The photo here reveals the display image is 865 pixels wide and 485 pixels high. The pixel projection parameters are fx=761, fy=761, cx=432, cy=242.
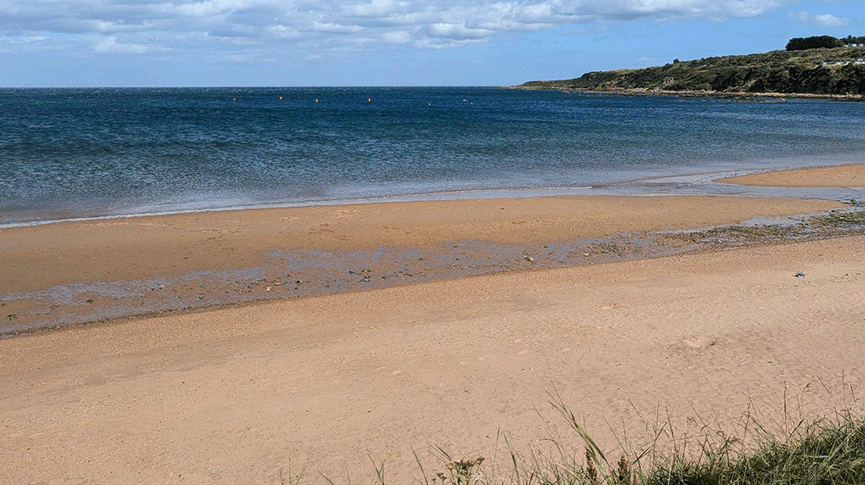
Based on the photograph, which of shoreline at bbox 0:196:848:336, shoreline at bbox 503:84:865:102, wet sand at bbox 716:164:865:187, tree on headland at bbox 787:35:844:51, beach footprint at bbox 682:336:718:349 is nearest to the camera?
beach footprint at bbox 682:336:718:349

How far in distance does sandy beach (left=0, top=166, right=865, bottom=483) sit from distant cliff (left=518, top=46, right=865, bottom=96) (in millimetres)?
82513

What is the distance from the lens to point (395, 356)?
739cm

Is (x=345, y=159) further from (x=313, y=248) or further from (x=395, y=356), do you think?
(x=395, y=356)

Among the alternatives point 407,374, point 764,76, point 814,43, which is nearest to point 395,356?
point 407,374

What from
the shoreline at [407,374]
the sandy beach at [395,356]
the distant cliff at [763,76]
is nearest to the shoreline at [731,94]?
the distant cliff at [763,76]

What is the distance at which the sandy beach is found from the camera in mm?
5684

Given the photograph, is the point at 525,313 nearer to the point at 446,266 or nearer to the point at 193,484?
the point at 446,266

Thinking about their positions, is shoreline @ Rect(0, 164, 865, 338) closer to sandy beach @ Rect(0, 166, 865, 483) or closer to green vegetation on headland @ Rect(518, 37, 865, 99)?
sandy beach @ Rect(0, 166, 865, 483)

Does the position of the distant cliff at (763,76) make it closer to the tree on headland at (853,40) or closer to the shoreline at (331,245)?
the tree on headland at (853,40)

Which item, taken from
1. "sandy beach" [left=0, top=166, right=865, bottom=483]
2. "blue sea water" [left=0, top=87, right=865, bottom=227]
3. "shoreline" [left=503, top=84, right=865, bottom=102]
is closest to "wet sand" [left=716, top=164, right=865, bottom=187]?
"blue sea water" [left=0, top=87, right=865, bottom=227]

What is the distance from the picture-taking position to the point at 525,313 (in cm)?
877

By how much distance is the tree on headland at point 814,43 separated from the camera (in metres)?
133

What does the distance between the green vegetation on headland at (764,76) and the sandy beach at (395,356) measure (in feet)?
257

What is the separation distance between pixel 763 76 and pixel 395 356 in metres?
103
